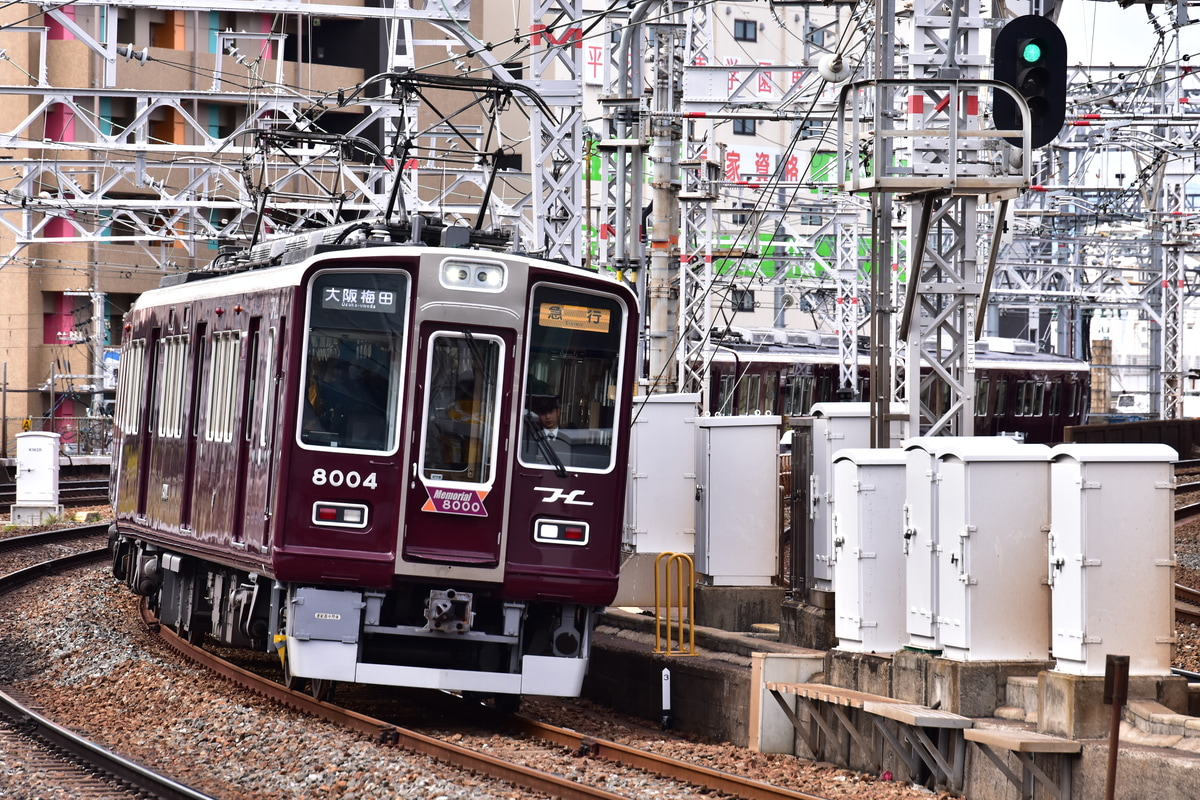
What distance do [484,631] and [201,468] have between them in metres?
3.01

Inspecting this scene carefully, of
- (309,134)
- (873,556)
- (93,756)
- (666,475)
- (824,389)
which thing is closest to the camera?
(93,756)

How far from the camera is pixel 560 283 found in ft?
35.1

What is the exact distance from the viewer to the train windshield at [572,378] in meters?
10.6

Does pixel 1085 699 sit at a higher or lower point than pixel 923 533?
lower

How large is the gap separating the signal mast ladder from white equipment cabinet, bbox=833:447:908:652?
38 cm

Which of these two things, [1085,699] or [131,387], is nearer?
[1085,699]

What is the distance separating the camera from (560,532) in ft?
34.9

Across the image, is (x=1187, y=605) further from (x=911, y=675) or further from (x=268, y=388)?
(x=268, y=388)

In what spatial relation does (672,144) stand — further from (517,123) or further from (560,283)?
(517,123)

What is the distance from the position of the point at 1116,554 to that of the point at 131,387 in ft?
33.0

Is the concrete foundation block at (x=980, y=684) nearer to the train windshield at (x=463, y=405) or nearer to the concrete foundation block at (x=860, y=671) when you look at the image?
the concrete foundation block at (x=860, y=671)

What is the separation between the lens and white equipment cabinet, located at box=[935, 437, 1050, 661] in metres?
8.59

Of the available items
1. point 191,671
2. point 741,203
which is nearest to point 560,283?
point 191,671

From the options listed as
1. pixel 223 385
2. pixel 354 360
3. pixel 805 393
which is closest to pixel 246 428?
pixel 223 385
